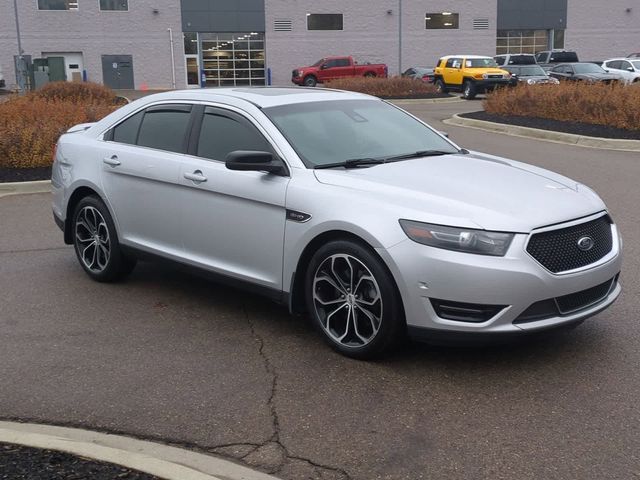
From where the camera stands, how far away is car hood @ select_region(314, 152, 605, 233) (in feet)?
14.3

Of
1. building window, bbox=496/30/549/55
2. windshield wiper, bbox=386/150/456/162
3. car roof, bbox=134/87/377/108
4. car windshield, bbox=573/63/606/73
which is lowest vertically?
car windshield, bbox=573/63/606/73

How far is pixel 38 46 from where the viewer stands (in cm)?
5031

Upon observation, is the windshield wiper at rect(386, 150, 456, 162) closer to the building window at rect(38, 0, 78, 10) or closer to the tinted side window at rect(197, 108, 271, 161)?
the tinted side window at rect(197, 108, 271, 161)

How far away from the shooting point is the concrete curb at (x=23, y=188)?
11492mm

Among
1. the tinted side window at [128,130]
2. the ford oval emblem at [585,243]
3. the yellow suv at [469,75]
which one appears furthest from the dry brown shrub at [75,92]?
the ford oval emblem at [585,243]

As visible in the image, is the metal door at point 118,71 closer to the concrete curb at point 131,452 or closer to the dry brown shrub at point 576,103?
the dry brown shrub at point 576,103

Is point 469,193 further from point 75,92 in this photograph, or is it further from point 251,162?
point 75,92

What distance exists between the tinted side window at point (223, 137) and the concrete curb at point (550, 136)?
1193 cm

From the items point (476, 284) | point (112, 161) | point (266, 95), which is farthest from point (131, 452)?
point (112, 161)

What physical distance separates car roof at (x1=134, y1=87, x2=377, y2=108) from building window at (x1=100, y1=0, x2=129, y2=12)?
158ft

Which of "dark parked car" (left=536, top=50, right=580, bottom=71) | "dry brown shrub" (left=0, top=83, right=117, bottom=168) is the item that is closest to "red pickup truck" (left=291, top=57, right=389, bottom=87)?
"dark parked car" (left=536, top=50, right=580, bottom=71)

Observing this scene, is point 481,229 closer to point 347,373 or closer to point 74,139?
point 347,373

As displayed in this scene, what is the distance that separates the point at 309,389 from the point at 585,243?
1874 millimetres

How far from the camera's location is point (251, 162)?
16.5ft
